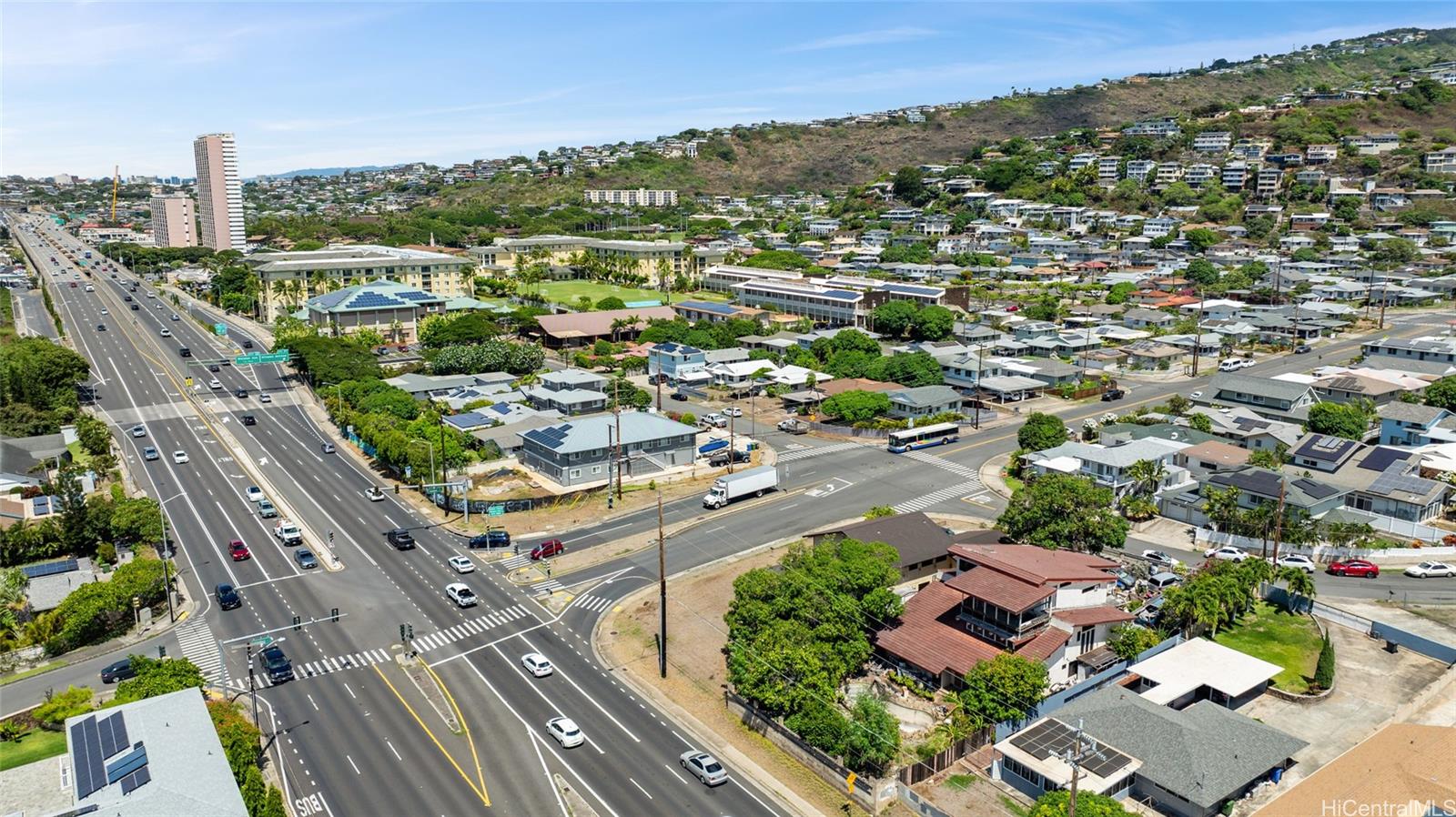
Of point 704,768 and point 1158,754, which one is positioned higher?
point 1158,754

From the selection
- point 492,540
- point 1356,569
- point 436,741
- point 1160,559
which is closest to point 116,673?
point 436,741

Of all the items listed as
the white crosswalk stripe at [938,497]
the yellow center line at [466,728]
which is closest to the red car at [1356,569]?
the white crosswalk stripe at [938,497]

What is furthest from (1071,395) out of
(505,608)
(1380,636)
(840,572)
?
(505,608)

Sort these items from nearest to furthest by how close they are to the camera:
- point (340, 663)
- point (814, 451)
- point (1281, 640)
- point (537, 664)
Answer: point (537, 664)
point (340, 663)
point (1281, 640)
point (814, 451)

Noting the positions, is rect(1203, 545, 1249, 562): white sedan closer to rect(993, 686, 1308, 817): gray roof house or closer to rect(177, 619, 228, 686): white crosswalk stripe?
rect(993, 686, 1308, 817): gray roof house

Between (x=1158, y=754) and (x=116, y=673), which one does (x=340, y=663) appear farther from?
(x=1158, y=754)

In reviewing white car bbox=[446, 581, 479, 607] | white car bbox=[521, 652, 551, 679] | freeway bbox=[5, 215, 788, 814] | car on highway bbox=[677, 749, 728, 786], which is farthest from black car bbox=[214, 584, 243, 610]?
car on highway bbox=[677, 749, 728, 786]

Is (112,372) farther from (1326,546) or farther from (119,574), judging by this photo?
(1326,546)

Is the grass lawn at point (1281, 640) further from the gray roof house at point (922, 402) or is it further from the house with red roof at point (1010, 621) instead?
the gray roof house at point (922, 402)
